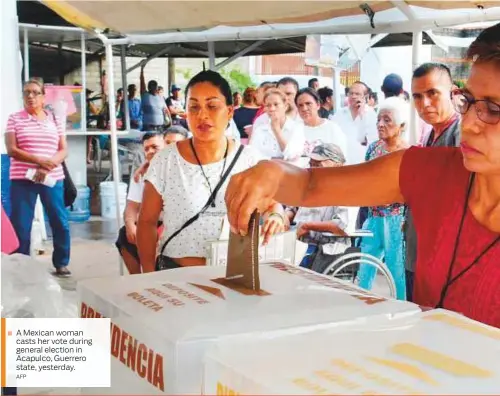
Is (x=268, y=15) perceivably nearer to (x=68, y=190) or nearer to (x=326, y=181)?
(x=326, y=181)

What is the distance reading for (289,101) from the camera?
405cm

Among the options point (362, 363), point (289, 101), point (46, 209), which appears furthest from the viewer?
point (46, 209)

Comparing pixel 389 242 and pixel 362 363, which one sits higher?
pixel 362 363

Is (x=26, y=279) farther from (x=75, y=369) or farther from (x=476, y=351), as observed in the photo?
(x=476, y=351)

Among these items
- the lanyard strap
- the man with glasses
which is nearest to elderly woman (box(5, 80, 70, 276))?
the man with glasses

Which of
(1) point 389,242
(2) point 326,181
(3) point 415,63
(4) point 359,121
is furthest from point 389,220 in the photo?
(2) point 326,181

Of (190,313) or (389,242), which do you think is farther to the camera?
(389,242)

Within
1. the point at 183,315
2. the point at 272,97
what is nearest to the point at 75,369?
the point at 183,315

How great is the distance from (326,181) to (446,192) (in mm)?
175

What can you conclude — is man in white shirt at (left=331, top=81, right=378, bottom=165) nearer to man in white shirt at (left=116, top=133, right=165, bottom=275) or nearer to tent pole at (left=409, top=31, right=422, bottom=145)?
tent pole at (left=409, top=31, right=422, bottom=145)

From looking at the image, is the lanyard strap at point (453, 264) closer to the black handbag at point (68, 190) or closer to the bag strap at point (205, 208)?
the bag strap at point (205, 208)

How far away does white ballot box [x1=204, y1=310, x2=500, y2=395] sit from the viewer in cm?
44

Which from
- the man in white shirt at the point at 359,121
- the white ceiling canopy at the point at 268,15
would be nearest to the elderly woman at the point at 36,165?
the white ceiling canopy at the point at 268,15

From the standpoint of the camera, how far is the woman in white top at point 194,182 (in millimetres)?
1896
